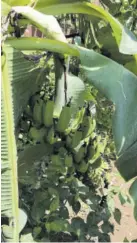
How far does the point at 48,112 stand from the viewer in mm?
1095

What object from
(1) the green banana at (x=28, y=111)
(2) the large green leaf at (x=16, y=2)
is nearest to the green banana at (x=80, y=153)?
(1) the green banana at (x=28, y=111)

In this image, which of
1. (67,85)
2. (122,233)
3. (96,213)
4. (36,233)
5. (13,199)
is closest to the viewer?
(13,199)

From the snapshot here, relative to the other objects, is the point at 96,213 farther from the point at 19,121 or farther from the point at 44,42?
the point at 44,42

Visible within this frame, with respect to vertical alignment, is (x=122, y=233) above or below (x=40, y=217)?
below

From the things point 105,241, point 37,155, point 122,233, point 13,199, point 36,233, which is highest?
point 13,199

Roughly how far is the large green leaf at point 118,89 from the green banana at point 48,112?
0.18 m

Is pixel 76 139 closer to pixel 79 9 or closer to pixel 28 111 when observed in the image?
pixel 28 111

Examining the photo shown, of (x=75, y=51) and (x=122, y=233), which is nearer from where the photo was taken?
(x=75, y=51)

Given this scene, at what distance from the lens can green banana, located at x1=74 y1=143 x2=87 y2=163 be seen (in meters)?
1.18

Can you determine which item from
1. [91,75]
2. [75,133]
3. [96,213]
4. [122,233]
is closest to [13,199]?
[91,75]

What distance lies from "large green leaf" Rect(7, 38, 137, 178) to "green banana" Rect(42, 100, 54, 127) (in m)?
0.18

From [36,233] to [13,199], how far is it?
42 centimetres

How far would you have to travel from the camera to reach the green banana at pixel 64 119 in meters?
1.08

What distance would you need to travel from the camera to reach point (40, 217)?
1.20 meters
